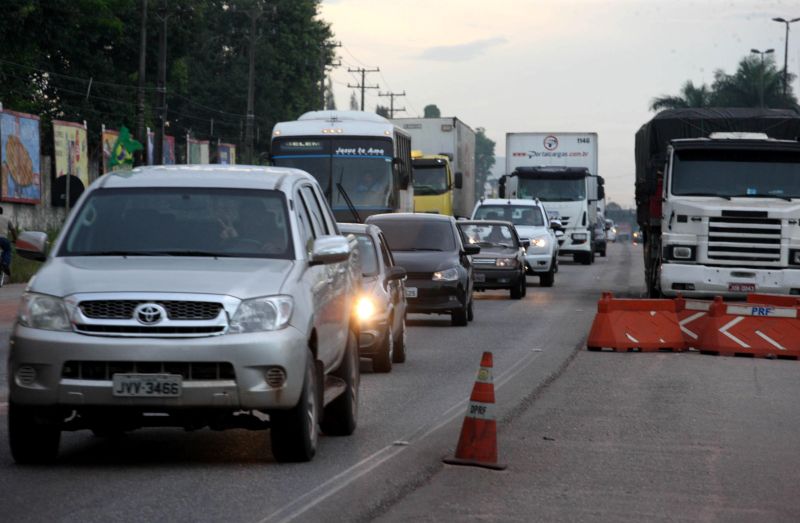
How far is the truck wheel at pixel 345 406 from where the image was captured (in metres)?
11.2

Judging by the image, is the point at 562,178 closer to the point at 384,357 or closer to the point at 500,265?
the point at 500,265

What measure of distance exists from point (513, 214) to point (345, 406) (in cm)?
2841

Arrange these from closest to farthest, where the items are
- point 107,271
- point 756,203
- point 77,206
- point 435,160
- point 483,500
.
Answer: point 483,500
point 107,271
point 77,206
point 756,203
point 435,160

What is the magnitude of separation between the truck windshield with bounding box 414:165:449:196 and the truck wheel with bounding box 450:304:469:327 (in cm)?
2707

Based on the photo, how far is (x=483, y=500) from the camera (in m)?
8.83

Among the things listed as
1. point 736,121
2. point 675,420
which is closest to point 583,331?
point 736,121

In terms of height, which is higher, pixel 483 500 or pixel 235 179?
pixel 235 179

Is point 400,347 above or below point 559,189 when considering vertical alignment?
below

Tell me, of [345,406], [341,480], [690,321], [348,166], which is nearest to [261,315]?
[341,480]

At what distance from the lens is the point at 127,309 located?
9336 millimetres

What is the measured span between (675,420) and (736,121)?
60.7 feet

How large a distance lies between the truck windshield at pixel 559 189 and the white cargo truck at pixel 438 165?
2.52m

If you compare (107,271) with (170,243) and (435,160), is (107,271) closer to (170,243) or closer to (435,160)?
(170,243)

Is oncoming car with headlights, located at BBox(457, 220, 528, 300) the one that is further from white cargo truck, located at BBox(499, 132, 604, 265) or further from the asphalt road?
the asphalt road
